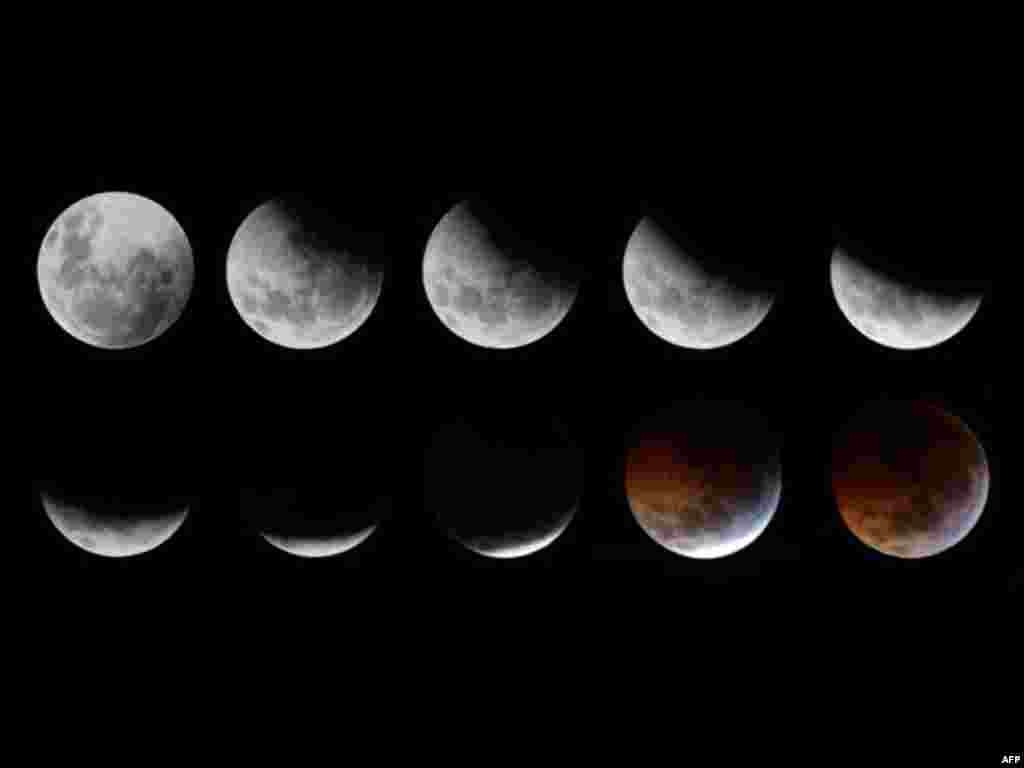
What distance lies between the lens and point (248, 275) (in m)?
5.42

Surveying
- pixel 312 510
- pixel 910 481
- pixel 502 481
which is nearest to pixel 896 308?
pixel 910 481

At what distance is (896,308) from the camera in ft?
17.0

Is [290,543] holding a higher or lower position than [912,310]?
lower

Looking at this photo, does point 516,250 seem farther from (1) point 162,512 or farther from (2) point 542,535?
(1) point 162,512

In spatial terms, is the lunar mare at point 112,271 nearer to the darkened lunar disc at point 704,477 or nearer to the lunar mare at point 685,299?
the lunar mare at point 685,299

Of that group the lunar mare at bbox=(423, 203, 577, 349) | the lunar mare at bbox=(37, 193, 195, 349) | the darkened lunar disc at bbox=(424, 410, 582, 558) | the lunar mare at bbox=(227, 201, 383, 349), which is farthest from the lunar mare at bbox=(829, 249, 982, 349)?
the lunar mare at bbox=(37, 193, 195, 349)

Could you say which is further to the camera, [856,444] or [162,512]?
[162,512]

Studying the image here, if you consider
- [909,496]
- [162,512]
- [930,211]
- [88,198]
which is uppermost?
[88,198]

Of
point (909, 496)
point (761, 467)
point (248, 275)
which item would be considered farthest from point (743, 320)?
point (248, 275)

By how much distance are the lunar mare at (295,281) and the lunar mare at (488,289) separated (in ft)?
1.37

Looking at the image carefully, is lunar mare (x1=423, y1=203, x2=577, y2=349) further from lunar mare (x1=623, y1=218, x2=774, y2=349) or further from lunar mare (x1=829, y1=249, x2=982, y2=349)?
lunar mare (x1=829, y1=249, x2=982, y2=349)

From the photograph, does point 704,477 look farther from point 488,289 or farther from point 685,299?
point 488,289

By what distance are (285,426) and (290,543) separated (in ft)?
2.03

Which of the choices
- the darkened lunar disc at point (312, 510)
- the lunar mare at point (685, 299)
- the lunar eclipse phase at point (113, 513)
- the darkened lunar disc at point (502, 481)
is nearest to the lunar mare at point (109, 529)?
the lunar eclipse phase at point (113, 513)
